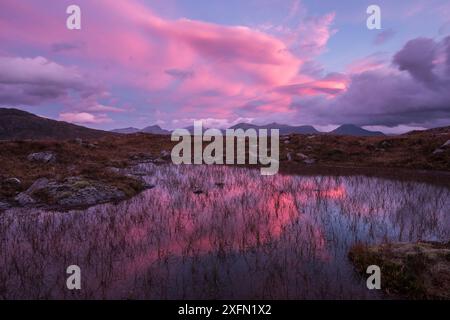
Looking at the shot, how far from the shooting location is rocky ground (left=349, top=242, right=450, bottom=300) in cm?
837

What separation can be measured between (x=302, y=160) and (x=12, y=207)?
36.2 m

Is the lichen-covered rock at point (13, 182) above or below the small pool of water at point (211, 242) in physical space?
above

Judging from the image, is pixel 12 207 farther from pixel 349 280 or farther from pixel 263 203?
pixel 349 280

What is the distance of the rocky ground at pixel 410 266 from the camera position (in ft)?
27.5

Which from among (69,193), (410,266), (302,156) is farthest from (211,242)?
(302,156)

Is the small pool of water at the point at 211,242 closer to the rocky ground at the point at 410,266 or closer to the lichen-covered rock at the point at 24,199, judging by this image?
the rocky ground at the point at 410,266

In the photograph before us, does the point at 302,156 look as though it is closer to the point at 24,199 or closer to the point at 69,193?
the point at 69,193

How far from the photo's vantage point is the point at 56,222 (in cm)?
1405

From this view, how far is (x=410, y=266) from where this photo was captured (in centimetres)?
938

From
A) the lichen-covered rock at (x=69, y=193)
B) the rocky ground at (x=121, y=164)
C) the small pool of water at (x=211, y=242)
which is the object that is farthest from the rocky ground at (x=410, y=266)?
the rocky ground at (x=121, y=164)

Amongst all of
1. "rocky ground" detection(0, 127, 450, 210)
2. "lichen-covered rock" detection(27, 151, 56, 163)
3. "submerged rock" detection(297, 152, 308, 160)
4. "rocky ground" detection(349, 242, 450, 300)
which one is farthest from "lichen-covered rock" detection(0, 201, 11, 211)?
"submerged rock" detection(297, 152, 308, 160)

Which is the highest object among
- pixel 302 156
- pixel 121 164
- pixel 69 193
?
pixel 302 156
